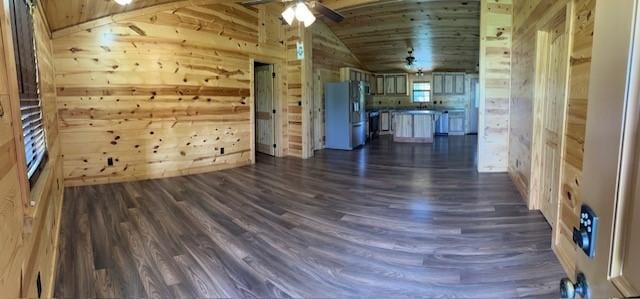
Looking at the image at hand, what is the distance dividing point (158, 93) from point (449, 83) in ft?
31.6

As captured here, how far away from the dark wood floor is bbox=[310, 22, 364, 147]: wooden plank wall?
3748 millimetres

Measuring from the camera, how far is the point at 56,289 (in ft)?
7.57

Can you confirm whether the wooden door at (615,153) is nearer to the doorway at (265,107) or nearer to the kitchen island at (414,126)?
the doorway at (265,107)

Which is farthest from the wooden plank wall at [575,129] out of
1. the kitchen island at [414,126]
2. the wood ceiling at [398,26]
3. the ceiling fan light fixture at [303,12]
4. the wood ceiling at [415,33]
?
the kitchen island at [414,126]

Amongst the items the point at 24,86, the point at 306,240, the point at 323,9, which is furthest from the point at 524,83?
the point at 24,86

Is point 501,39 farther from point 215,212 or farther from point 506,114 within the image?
point 215,212

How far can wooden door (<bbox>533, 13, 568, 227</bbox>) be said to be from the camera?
10.1ft

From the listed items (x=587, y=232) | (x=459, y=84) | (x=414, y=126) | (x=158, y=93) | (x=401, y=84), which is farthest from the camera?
(x=401, y=84)

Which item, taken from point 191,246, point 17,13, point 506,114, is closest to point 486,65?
point 506,114

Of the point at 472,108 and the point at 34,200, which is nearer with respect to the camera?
the point at 34,200

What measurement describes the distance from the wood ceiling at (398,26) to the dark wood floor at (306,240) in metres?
2.36

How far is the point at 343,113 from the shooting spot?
8.49 meters

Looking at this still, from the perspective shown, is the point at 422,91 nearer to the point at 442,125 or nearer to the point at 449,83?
the point at 449,83

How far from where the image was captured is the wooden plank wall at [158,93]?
16.3 feet
